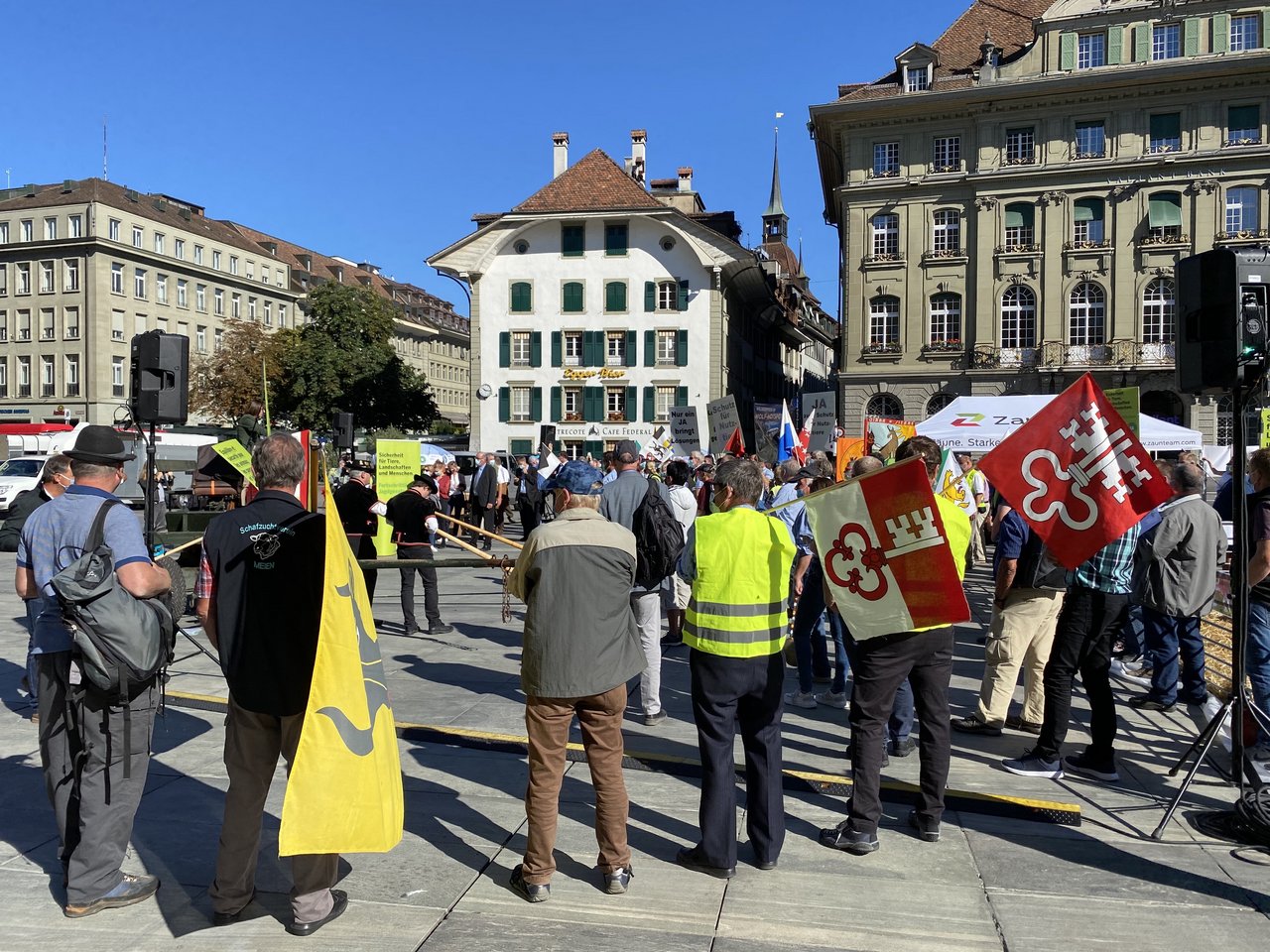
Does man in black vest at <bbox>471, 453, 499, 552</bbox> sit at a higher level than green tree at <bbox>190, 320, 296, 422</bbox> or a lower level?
lower

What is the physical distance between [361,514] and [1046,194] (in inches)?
1509

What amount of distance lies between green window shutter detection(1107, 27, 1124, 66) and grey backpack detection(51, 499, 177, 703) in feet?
148

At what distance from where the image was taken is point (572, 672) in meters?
4.44

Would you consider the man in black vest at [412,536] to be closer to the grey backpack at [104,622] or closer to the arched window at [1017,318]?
the grey backpack at [104,622]

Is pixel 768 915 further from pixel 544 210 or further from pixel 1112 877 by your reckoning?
pixel 544 210

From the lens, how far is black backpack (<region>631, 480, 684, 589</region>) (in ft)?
23.7

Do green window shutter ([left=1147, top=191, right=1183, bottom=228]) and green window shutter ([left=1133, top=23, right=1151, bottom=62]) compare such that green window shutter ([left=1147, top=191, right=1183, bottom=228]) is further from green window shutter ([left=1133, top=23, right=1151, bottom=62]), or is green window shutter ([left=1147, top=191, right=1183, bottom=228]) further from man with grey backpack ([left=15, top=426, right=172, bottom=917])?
man with grey backpack ([left=15, top=426, right=172, bottom=917])

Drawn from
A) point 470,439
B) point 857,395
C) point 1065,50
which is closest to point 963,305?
point 857,395

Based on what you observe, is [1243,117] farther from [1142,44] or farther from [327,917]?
[327,917]

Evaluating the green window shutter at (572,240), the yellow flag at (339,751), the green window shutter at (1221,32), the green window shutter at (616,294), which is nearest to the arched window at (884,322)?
the green window shutter at (616,294)

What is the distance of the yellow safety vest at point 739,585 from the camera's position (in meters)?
4.73

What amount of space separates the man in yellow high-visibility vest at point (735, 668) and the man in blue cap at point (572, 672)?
0.38 metres

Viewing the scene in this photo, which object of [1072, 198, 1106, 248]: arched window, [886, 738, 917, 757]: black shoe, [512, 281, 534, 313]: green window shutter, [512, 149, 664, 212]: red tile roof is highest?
[512, 149, 664, 212]: red tile roof

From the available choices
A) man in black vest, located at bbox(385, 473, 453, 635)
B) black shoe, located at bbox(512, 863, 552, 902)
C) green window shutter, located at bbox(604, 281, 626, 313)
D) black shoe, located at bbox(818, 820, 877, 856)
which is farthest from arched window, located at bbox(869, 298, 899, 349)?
black shoe, located at bbox(512, 863, 552, 902)
